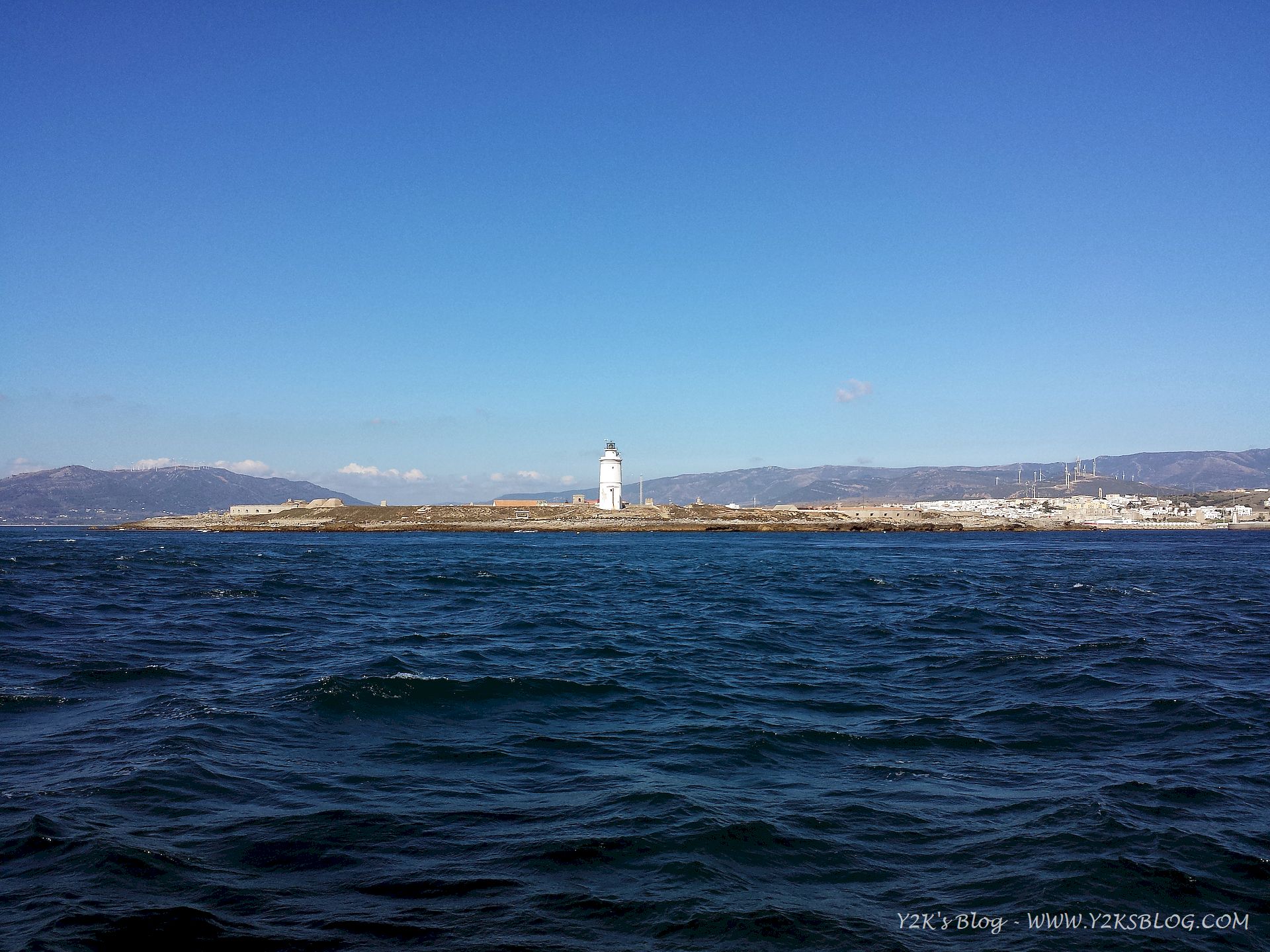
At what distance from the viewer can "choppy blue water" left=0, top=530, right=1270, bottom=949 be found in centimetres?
517

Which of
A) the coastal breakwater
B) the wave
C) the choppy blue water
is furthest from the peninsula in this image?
the wave

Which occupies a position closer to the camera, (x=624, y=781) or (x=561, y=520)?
(x=624, y=781)

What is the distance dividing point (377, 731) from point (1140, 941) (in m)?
7.99

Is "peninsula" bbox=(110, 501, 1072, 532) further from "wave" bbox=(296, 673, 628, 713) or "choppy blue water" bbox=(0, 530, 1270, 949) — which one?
"wave" bbox=(296, 673, 628, 713)

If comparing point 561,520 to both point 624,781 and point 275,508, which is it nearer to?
point 275,508

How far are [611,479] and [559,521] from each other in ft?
39.0

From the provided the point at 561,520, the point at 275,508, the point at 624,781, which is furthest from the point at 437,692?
the point at 275,508

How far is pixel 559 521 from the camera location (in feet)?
322

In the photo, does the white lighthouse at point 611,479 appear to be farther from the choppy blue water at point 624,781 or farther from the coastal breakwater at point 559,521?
the choppy blue water at point 624,781

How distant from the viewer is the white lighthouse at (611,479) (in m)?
105

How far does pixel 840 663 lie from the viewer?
1454 cm

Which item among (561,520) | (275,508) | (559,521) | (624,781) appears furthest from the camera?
(275,508)

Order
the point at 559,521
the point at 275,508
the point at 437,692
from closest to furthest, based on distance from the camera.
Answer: the point at 437,692 < the point at 559,521 < the point at 275,508

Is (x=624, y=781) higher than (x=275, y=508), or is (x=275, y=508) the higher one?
(x=275, y=508)
